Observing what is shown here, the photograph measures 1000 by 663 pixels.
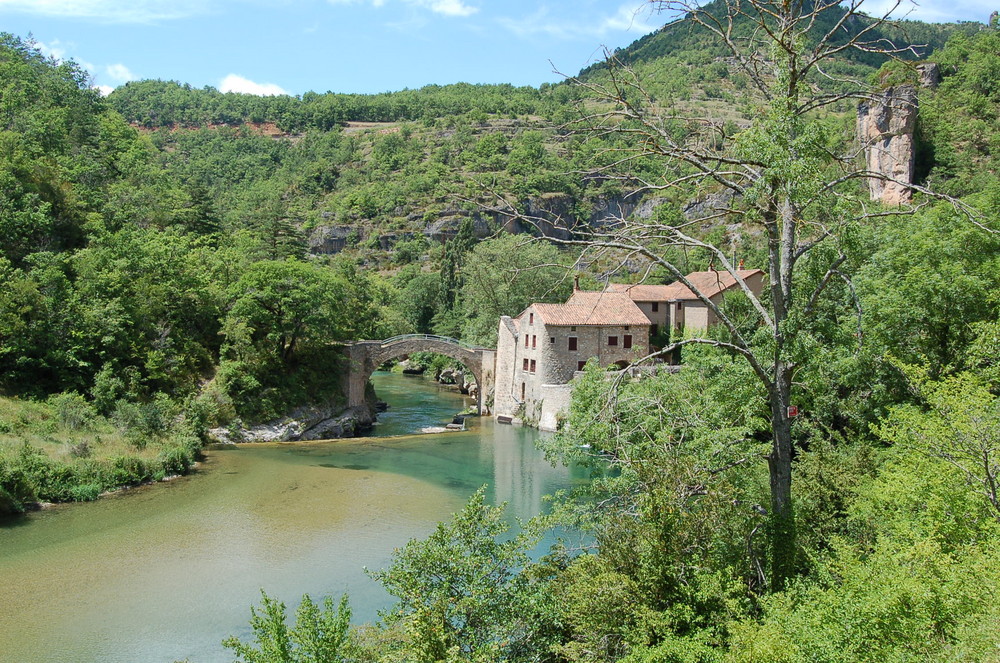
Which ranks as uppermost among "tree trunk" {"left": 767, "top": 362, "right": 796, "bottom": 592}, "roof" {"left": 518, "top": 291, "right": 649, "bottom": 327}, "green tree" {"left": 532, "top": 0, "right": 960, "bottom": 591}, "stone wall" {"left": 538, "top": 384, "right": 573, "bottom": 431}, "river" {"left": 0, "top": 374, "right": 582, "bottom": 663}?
"green tree" {"left": 532, "top": 0, "right": 960, "bottom": 591}

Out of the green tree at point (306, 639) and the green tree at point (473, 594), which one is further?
the green tree at point (473, 594)

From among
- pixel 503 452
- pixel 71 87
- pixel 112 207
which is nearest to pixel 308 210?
pixel 71 87

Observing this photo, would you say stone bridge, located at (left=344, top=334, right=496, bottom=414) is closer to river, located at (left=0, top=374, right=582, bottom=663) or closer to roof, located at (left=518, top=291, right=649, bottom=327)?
roof, located at (left=518, top=291, right=649, bottom=327)

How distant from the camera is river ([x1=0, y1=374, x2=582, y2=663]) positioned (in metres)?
15.6

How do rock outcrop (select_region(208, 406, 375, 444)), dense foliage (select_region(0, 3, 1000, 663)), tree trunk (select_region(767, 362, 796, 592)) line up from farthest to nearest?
rock outcrop (select_region(208, 406, 375, 444))
tree trunk (select_region(767, 362, 796, 592))
dense foliage (select_region(0, 3, 1000, 663))

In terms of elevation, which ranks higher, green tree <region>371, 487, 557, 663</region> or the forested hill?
the forested hill

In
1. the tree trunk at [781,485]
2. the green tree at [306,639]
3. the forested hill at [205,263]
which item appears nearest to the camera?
the tree trunk at [781,485]

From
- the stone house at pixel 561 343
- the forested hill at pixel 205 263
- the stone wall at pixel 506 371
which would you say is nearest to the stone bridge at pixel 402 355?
the stone wall at pixel 506 371

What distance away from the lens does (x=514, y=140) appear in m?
121

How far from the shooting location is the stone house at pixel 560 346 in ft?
131

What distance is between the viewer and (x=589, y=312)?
39812 millimetres

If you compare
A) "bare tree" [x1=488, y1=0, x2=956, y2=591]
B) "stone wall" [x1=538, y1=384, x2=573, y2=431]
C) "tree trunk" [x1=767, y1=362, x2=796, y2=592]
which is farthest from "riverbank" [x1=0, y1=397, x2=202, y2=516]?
"tree trunk" [x1=767, y1=362, x2=796, y2=592]

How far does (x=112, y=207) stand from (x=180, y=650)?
34.6 metres

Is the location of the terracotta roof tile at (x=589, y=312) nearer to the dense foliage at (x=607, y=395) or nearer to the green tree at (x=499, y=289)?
the dense foliage at (x=607, y=395)
